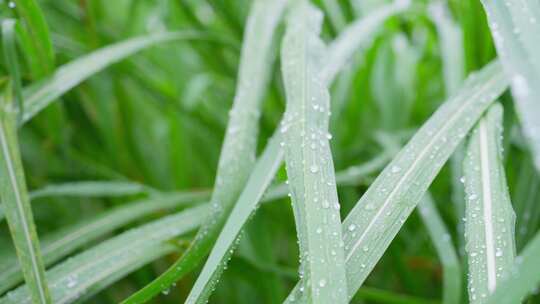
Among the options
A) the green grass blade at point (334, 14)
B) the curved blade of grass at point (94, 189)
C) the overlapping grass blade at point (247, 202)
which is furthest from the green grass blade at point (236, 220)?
the green grass blade at point (334, 14)

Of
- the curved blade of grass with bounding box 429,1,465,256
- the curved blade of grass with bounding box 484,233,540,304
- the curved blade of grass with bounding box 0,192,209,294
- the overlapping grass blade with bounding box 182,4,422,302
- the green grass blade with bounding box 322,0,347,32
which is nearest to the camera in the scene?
the curved blade of grass with bounding box 484,233,540,304

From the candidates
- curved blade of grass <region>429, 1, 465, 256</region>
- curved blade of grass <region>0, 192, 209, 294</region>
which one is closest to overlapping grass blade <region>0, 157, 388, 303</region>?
curved blade of grass <region>0, 192, 209, 294</region>

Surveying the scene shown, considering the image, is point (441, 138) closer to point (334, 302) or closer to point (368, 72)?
point (334, 302)

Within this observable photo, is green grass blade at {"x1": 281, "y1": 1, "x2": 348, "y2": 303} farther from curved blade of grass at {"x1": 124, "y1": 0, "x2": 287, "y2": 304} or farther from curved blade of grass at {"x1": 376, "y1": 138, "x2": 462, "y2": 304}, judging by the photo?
curved blade of grass at {"x1": 376, "y1": 138, "x2": 462, "y2": 304}

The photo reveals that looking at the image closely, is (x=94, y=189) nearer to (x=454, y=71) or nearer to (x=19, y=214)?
(x=19, y=214)

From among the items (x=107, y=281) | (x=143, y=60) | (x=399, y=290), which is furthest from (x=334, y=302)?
(x=143, y=60)

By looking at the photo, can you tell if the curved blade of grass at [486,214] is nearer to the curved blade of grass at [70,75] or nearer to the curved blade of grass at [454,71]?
the curved blade of grass at [454,71]
